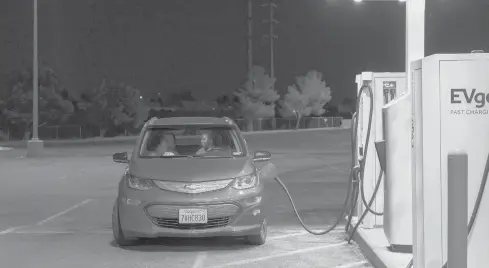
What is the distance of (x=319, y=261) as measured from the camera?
9203 mm

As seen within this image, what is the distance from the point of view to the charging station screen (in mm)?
5809

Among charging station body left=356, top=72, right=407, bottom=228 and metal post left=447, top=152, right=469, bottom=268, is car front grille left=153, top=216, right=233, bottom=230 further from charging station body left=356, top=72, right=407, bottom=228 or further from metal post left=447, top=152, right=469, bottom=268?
metal post left=447, top=152, right=469, bottom=268

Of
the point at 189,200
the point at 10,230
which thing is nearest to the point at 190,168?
the point at 189,200

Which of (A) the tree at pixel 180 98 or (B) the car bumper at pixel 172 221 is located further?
(A) the tree at pixel 180 98

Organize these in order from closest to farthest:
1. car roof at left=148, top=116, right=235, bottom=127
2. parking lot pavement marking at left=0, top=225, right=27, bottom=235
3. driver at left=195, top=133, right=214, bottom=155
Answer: car roof at left=148, top=116, right=235, bottom=127
driver at left=195, top=133, right=214, bottom=155
parking lot pavement marking at left=0, top=225, right=27, bottom=235

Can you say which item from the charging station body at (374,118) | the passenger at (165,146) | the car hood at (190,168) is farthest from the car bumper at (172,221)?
the charging station body at (374,118)

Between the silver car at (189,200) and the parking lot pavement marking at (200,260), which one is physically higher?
the silver car at (189,200)

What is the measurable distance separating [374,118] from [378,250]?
2.31 m

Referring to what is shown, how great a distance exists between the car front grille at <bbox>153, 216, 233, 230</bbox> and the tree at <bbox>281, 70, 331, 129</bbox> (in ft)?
274

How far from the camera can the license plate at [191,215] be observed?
31.9 ft

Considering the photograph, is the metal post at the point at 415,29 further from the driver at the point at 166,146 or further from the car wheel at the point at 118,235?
the car wheel at the point at 118,235

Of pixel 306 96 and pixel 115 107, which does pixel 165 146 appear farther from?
pixel 306 96

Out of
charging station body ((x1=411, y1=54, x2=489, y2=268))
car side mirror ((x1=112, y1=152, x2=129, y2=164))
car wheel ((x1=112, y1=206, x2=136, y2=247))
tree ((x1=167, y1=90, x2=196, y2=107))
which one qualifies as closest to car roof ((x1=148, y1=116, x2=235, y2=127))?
car side mirror ((x1=112, y1=152, x2=129, y2=164))

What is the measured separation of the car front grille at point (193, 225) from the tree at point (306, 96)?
8350cm
